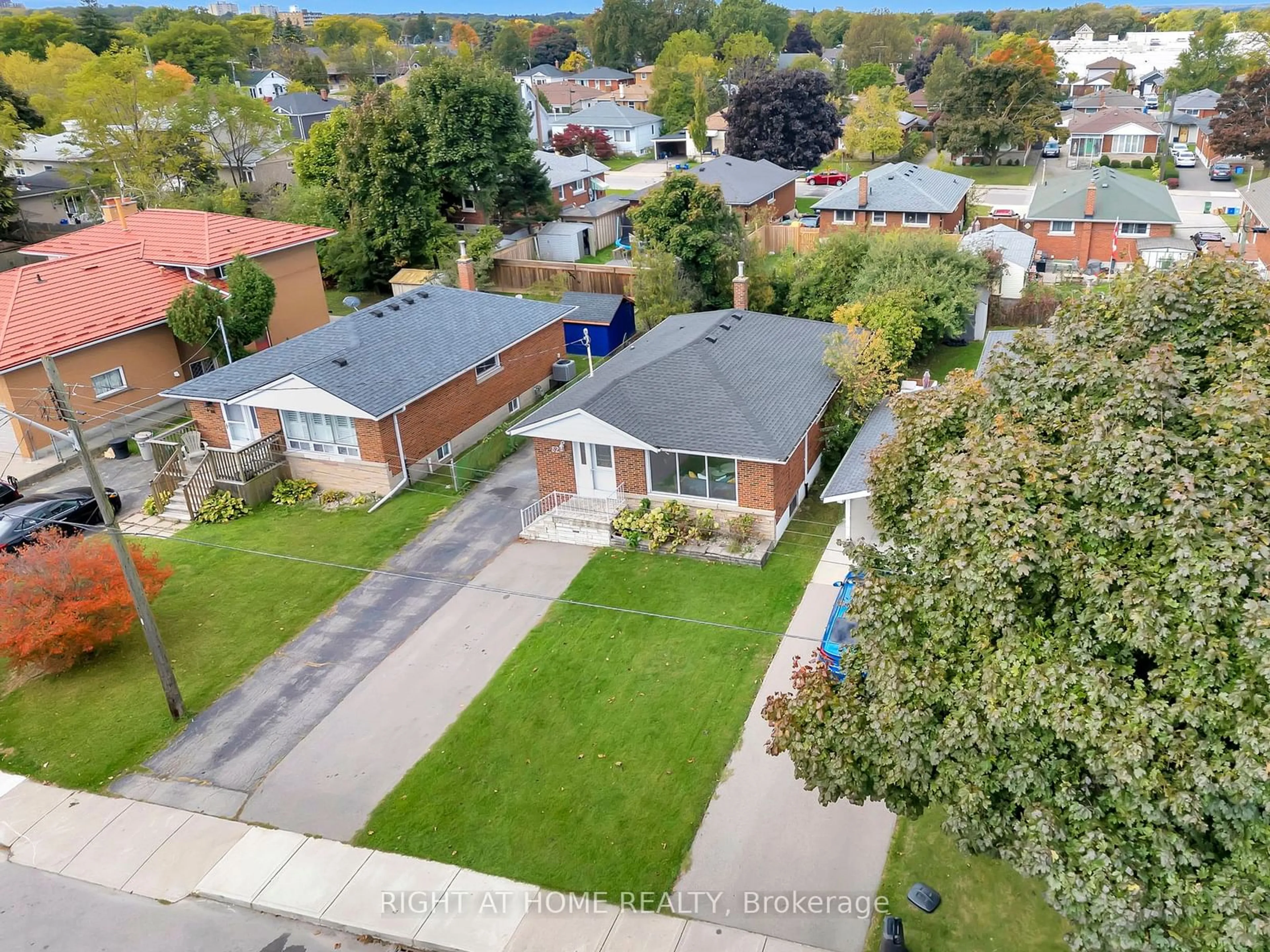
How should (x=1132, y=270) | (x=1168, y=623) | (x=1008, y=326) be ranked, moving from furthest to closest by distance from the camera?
(x=1008, y=326) → (x=1132, y=270) → (x=1168, y=623)

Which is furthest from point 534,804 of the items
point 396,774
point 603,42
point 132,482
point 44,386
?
point 603,42

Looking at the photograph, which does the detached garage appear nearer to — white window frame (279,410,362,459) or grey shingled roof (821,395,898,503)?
white window frame (279,410,362,459)

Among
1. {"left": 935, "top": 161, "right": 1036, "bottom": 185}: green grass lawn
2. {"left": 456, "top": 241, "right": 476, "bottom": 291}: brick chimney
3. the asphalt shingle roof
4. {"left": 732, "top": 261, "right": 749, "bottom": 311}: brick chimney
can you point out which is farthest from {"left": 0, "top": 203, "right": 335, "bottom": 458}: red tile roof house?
the asphalt shingle roof

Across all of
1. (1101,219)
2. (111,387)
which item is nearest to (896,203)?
(1101,219)

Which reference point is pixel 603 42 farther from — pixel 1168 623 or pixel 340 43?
pixel 1168 623

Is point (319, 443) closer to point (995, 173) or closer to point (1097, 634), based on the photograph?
point (1097, 634)
